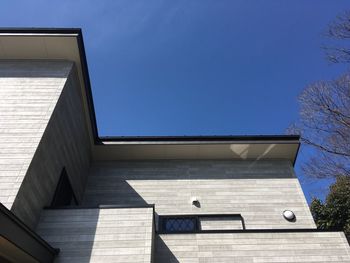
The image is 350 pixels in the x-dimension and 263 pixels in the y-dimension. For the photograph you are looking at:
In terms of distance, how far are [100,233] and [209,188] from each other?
129 inches

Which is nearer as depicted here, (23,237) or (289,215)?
(23,237)

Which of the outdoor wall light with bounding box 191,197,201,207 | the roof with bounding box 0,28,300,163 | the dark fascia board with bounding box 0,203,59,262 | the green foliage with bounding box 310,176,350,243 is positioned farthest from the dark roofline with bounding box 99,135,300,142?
the green foliage with bounding box 310,176,350,243

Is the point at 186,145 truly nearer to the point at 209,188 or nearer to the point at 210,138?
the point at 210,138

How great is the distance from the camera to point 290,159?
24.6ft

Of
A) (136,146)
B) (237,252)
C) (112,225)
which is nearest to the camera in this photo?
(112,225)

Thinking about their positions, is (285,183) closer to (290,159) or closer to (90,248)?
(290,159)

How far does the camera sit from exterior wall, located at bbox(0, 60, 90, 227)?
4.06 meters

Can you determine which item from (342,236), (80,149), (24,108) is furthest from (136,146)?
(342,236)

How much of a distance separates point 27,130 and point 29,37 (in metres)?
2.24

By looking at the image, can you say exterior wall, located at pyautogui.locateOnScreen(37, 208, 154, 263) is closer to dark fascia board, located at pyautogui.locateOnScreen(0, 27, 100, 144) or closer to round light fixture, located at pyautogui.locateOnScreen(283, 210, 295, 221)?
dark fascia board, located at pyautogui.locateOnScreen(0, 27, 100, 144)

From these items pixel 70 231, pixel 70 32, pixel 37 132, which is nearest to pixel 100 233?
pixel 70 231

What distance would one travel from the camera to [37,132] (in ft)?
15.1

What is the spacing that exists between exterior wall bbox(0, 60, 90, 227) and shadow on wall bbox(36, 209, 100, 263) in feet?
0.75

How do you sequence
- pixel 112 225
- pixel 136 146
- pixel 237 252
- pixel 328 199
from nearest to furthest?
1. pixel 112 225
2. pixel 237 252
3. pixel 136 146
4. pixel 328 199
